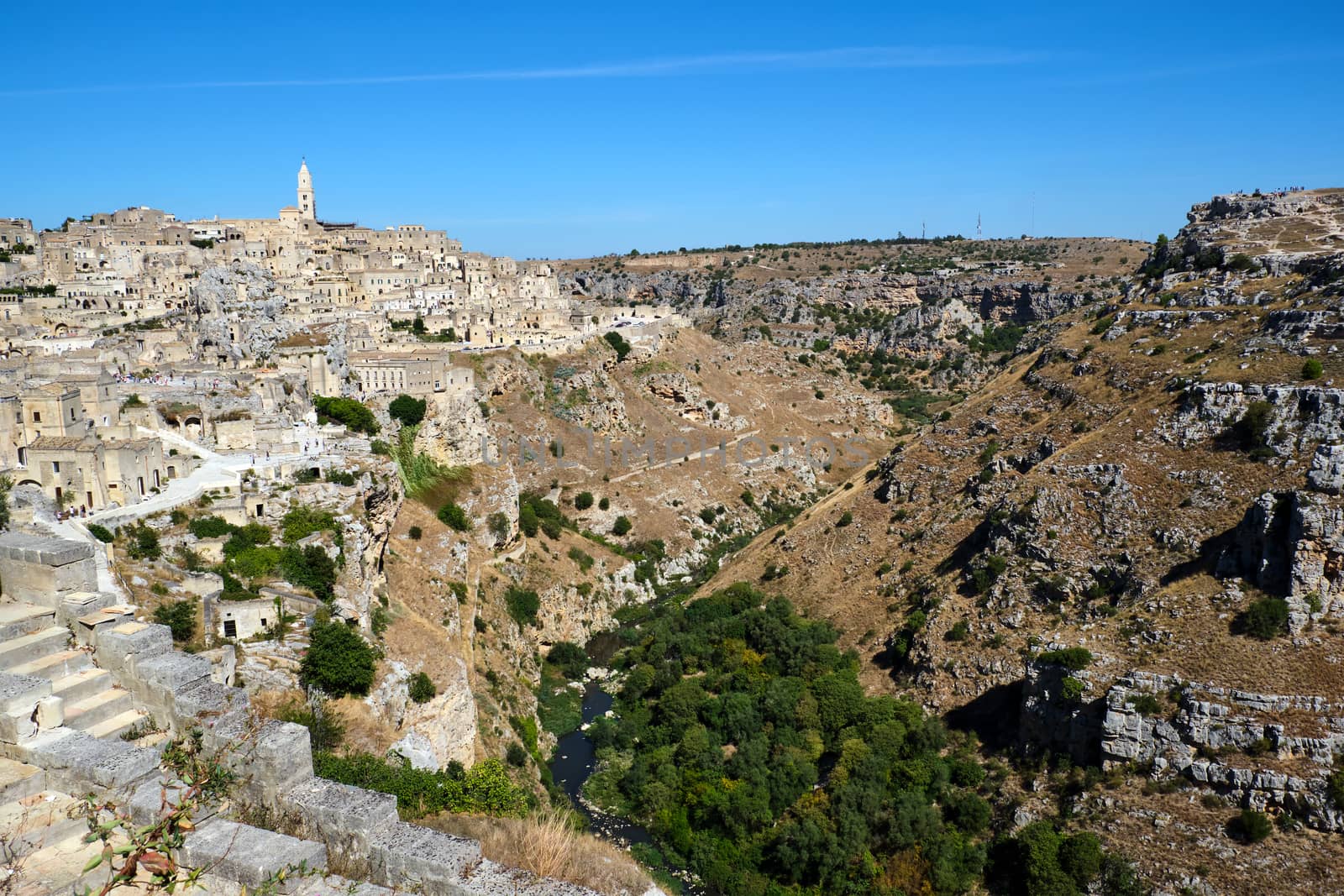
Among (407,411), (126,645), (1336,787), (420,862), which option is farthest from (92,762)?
(407,411)

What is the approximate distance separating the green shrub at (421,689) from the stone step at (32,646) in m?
11.1

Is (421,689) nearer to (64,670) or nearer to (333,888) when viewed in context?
(64,670)

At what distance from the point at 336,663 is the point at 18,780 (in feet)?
34.4

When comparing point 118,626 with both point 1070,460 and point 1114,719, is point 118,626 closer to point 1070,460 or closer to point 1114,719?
point 1114,719

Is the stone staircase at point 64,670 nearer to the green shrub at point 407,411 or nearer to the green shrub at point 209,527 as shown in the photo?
the green shrub at point 209,527

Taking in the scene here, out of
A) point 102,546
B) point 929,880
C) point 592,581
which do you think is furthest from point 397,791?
point 592,581

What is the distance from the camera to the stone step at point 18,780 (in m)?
9.81

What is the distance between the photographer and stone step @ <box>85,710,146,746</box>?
1161 centimetres

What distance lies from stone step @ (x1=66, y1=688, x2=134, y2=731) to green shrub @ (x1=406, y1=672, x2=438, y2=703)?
11.4 meters

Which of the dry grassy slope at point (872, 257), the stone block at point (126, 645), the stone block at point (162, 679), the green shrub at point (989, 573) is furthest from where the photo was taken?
the dry grassy slope at point (872, 257)

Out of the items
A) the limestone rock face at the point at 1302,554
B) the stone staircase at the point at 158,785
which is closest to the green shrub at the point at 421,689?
the stone staircase at the point at 158,785

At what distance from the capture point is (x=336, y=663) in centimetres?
2039

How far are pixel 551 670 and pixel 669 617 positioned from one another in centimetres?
652

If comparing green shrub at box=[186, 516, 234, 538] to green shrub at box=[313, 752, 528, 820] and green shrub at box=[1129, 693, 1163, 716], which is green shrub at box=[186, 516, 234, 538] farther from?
green shrub at box=[1129, 693, 1163, 716]
